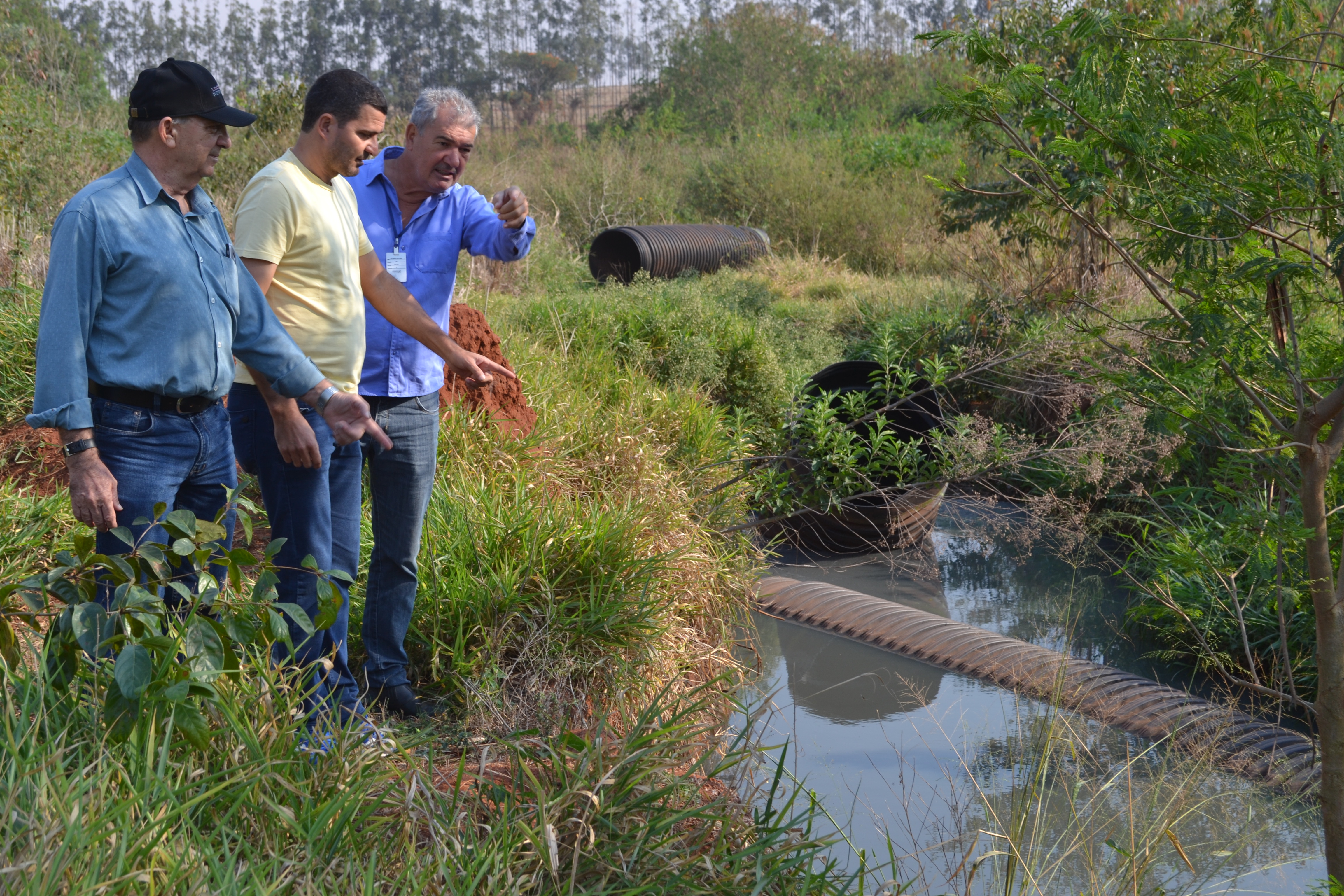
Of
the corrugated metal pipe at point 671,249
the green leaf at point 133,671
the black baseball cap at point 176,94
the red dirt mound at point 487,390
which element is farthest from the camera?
the corrugated metal pipe at point 671,249

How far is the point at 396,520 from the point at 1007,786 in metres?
2.53

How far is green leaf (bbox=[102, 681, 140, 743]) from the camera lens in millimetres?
2088

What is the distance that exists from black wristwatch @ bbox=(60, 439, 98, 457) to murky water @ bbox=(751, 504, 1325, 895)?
2018 mm

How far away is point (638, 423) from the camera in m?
6.07

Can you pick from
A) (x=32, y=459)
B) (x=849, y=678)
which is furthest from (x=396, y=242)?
(x=849, y=678)

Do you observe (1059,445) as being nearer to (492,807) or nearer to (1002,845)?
(1002,845)

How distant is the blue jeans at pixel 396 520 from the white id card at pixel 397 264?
42 cm

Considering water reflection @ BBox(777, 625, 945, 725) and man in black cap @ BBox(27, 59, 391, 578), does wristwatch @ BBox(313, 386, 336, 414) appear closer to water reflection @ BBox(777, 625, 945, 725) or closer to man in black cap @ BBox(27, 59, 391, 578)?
man in black cap @ BBox(27, 59, 391, 578)

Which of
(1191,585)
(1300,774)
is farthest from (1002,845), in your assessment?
(1191,585)

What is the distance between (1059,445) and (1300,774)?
3.60m

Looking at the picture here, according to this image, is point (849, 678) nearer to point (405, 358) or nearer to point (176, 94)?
point (405, 358)

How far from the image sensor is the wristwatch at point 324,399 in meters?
2.73

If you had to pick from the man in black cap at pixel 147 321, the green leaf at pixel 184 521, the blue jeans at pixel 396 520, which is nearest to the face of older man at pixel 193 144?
the man in black cap at pixel 147 321

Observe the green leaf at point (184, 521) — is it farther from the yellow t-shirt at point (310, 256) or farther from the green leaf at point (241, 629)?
the yellow t-shirt at point (310, 256)
